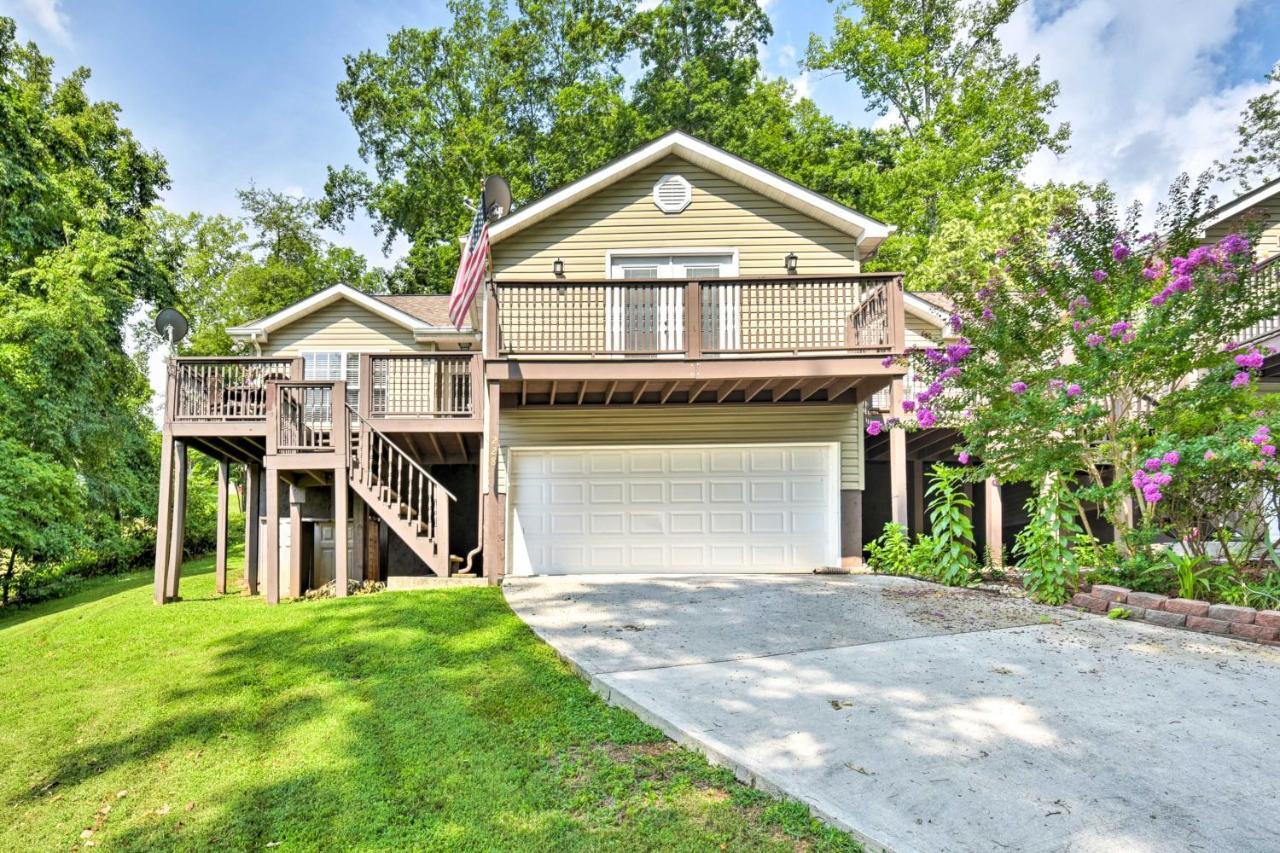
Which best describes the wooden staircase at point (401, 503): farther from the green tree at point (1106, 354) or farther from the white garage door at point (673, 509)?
the green tree at point (1106, 354)

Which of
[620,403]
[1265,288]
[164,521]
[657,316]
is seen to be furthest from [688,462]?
[1265,288]

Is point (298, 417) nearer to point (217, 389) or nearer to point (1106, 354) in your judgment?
point (217, 389)

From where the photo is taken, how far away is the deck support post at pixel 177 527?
879 centimetres

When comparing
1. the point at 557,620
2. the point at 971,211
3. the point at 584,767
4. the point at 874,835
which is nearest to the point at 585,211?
the point at 557,620

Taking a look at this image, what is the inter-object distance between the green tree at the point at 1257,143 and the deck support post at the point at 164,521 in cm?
3166

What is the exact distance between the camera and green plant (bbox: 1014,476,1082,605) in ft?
20.7

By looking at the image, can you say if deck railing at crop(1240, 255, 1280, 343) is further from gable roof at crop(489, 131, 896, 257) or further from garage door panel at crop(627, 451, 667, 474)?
garage door panel at crop(627, 451, 667, 474)

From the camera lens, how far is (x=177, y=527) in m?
8.91

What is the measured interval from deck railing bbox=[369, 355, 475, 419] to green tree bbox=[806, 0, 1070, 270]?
15.9 metres

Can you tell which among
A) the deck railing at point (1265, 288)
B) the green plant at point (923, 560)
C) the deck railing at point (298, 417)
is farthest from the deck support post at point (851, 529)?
the deck railing at point (298, 417)

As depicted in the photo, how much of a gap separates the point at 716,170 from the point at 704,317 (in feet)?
9.18

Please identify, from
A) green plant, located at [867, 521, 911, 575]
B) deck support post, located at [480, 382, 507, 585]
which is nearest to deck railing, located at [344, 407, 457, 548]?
deck support post, located at [480, 382, 507, 585]

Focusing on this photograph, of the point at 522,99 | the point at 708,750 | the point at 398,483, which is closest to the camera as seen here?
the point at 708,750

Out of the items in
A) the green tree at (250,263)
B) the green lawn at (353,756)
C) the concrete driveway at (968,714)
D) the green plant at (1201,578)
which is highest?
the green tree at (250,263)
